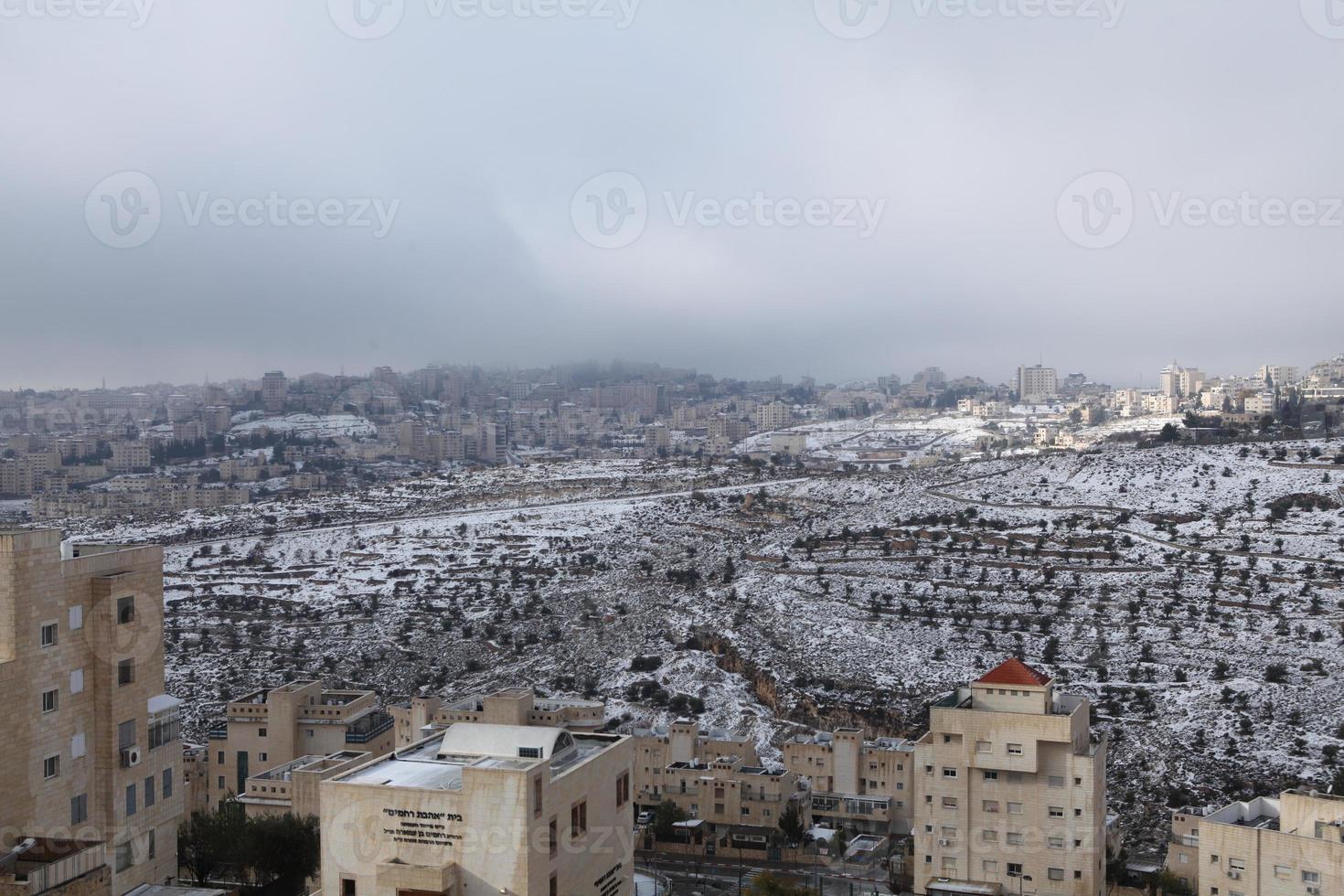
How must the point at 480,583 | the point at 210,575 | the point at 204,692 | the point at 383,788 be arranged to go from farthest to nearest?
the point at 210,575 < the point at 480,583 < the point at 204,692 < the point at 383,788

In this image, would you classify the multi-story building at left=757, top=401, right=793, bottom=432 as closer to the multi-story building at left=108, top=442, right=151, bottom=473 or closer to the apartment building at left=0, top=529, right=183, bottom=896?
the multi-story building at left=108, top=442, right=151, bottom=473

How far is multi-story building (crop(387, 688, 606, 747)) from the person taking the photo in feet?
80.7

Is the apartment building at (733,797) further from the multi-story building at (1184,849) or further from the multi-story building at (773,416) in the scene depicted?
the multi-story building at (773,416)

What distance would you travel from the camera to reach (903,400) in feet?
465

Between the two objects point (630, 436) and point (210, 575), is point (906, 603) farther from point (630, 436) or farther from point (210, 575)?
point (630, 436)

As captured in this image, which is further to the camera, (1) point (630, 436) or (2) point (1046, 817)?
(1) point (630, 436)

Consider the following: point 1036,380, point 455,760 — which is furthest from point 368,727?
point 1036,380

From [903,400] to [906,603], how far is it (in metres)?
106

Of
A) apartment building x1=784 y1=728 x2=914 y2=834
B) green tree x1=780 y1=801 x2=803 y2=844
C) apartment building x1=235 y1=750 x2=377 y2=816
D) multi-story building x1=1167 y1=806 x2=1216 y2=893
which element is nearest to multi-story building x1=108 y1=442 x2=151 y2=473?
apartment building x1=235 y1=750 x2=377 y2=816

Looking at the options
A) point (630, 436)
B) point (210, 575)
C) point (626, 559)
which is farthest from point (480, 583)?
point (630, 436)

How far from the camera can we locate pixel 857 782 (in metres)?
25.5

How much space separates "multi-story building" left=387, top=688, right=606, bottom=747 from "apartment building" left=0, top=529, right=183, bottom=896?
8854mm

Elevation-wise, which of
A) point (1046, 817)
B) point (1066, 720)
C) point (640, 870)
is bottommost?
point (640, 870)

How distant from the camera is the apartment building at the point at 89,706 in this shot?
1307 cm
